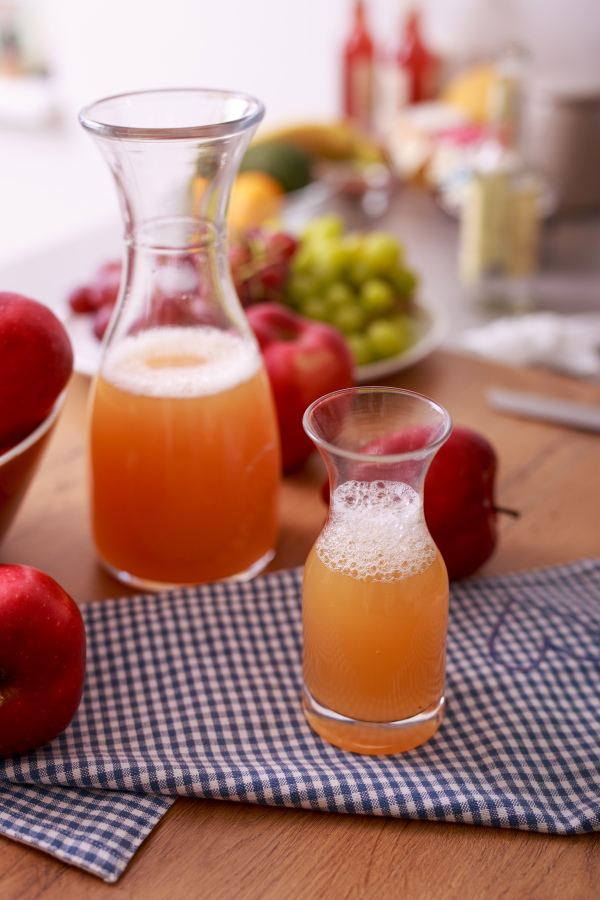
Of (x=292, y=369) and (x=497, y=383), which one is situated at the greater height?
(x=292, y=369)

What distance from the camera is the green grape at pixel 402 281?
107 centimetres

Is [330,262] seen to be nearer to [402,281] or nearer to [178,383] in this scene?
[402,281]

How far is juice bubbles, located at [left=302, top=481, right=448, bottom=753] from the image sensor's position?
50 cm

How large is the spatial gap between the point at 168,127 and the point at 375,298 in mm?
491

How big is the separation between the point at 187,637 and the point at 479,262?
94cm

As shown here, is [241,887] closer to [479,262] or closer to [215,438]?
[215,438]

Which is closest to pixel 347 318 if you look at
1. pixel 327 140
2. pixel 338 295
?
pixel 338 295

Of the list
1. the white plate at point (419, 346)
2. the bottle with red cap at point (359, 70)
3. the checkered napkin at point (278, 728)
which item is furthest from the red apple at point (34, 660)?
Result: the bottle with red cap at point (359, 70)

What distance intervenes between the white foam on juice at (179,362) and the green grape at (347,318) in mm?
363

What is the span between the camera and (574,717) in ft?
1.86

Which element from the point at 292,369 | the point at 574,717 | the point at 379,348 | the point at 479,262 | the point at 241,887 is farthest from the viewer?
the point at 479,262

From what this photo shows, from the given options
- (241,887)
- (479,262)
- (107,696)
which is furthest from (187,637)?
(479,262)

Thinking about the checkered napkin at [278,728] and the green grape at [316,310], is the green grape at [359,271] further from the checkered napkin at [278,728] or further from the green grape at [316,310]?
the checkered napkin at [278,728]

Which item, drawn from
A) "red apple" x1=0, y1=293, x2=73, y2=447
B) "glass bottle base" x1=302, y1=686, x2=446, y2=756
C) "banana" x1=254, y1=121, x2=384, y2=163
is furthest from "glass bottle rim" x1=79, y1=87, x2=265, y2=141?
"banana" x1=254, y1=121, x2=384, y2=163
